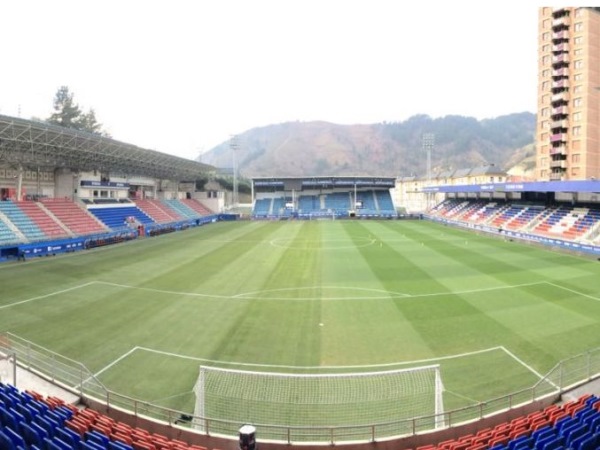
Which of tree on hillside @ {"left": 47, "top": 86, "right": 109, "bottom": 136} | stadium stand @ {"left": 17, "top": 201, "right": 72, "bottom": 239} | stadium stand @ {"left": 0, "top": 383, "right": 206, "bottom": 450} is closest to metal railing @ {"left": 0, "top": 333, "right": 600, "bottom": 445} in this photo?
stadium stand @ {"left": 0, "top": 383, "right": 206, "bottom": 450}

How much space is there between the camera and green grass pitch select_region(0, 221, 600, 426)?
493 inches

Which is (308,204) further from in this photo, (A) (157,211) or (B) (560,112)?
(B) (560,112)

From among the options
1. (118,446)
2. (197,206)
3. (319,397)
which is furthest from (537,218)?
(197,206)

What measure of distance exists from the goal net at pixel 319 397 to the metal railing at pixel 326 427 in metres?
0.22

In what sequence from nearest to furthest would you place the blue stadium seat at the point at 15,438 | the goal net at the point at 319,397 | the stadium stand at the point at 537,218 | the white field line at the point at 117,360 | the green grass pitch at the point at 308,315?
the blue stadium seat at the point at 15,438, the goal net at the point at 319,397, the white field line at the point at 117,360, the green grass pitch at the point at 308,315, the stadium stand at the point at 537,218

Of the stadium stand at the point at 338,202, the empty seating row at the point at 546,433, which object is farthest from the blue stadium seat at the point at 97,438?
the stadium stand at the point at 338,202

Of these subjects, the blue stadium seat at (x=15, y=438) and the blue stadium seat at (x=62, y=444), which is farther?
the blue stadium seat at (x=15, y=438)

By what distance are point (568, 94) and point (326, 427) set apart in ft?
228

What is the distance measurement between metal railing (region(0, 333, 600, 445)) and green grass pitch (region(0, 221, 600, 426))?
18.6 inches

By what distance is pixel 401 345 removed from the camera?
14.2 meters

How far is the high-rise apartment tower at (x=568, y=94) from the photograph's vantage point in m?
57.4

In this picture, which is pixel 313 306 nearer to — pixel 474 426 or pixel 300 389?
pixel 300 389

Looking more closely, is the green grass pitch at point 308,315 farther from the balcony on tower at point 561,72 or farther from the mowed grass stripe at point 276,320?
the balcony on tower at point 561,72

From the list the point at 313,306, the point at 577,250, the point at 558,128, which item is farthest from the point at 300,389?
the point at 558,128
